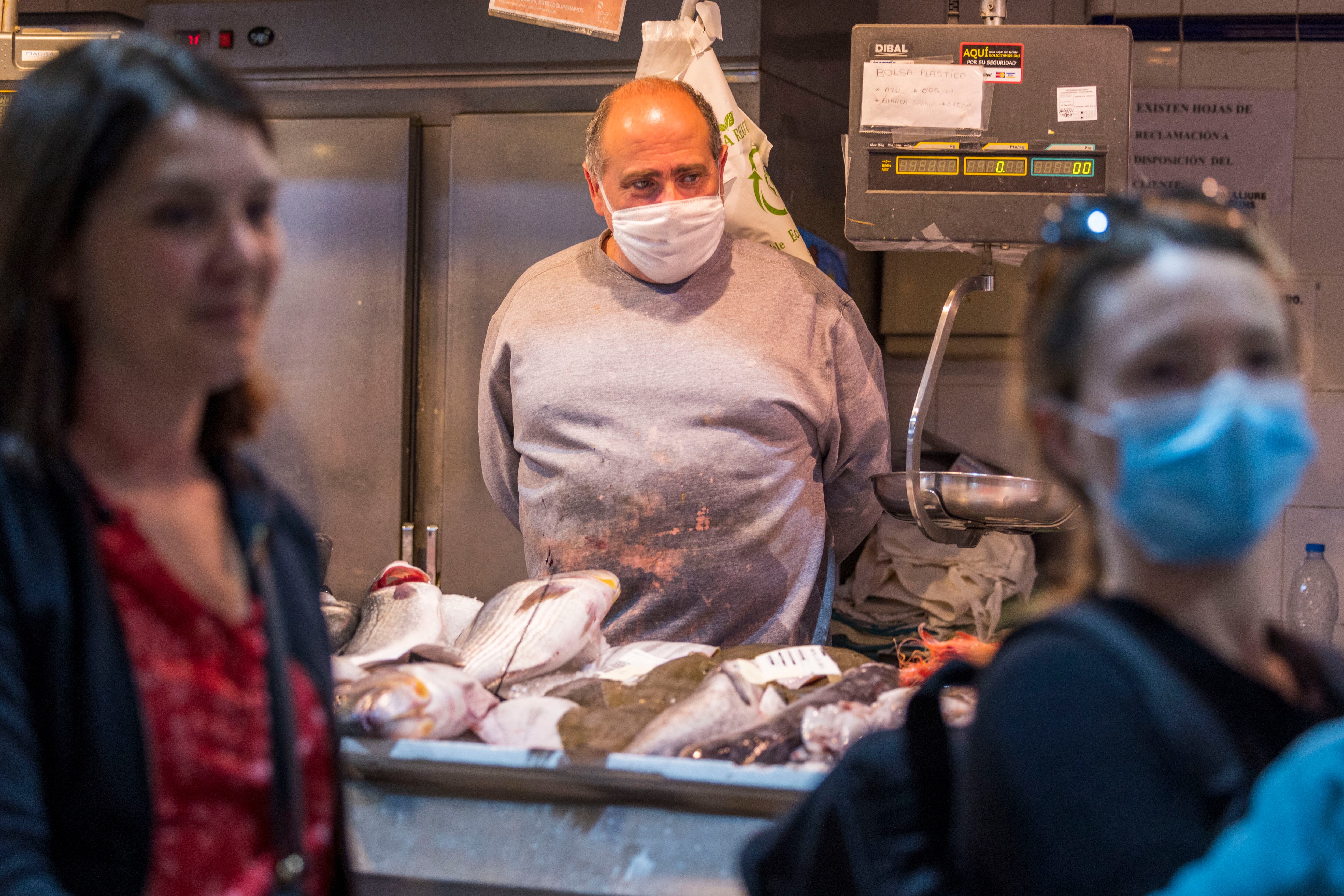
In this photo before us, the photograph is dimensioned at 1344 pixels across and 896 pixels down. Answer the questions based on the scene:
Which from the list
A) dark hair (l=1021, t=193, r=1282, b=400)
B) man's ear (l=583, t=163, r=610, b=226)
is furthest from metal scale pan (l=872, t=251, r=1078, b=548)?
dark hair (l=1021, t=193, r=1282, b=400)

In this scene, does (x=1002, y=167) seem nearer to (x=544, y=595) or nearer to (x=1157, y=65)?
(x=544, y=595)

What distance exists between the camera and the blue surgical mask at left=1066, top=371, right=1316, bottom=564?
672 millimetres

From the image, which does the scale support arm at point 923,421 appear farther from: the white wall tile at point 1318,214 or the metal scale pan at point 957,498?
the white wall tile at point 1318,214

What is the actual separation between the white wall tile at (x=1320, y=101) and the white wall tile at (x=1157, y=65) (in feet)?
1.14

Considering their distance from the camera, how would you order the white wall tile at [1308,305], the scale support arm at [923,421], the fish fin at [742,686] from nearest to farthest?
the fish fin at [742,686] < the scale support arm at [923,421] < the white wall tile at [1308,305]

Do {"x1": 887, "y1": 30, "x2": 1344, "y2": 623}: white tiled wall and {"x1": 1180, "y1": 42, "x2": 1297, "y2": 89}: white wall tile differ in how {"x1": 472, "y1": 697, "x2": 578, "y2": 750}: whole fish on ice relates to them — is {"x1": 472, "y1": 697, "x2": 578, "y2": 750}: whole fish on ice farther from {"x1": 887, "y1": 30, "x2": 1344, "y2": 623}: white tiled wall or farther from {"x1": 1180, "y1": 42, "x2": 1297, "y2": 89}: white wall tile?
{"x1": 1180, "y1": 42, "x2": 1297, "y2": 89}: white wall tile

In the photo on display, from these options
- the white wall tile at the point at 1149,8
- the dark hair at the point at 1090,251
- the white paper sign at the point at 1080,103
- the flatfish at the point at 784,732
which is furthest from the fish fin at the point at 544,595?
the white wall tile at the point at 1149,8

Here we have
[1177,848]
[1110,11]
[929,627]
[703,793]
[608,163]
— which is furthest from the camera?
[1110,11]

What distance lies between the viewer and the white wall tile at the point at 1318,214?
139 inches

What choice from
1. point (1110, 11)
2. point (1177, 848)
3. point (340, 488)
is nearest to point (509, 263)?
point (340, 488)

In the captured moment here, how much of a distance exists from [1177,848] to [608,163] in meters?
1.98

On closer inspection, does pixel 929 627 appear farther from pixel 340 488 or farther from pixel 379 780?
pixel 379 780

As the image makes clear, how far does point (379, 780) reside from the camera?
1300 mm

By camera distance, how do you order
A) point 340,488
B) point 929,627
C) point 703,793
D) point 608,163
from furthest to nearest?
point 340,488 → point 929,627 → point 608,163 → point 703,793
